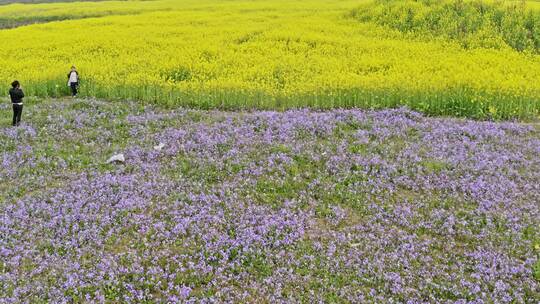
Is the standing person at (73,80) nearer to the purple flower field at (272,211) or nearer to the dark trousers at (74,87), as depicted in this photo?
the dark trousers at (74,87)

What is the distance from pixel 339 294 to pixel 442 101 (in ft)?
33.7

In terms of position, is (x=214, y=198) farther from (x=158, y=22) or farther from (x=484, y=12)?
(x=158, y=22)

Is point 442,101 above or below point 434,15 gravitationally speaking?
below

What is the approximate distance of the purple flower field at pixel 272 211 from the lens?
22.5ft

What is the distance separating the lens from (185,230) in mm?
8102

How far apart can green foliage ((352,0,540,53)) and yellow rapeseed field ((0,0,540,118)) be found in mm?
1094

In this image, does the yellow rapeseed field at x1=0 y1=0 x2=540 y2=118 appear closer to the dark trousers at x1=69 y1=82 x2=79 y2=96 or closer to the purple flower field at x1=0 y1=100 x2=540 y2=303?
the dark trousers at x1=69 y1=82 x2=79 y2=96

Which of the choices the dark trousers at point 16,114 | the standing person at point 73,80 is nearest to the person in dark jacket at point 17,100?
the dark trousers at point 16,114

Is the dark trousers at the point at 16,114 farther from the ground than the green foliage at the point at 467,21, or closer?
closer

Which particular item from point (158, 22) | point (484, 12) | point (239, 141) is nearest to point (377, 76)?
point (239, 141)

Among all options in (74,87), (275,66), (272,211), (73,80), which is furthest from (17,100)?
(275,66)

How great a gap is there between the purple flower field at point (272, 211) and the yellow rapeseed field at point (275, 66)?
247 centimetres

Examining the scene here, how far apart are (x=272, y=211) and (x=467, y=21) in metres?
22.1

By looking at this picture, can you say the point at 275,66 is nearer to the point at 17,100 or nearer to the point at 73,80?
the point at 73,80
